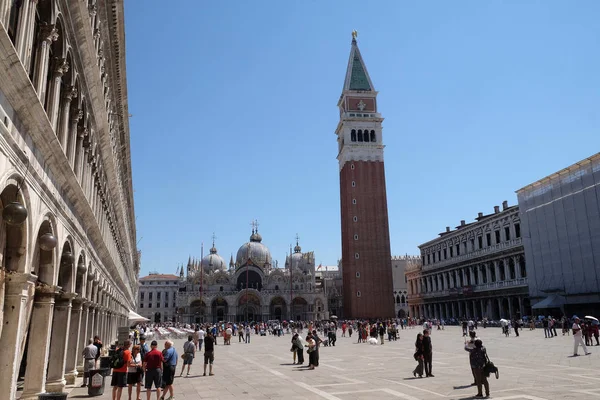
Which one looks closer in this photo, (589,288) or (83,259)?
(83,259)

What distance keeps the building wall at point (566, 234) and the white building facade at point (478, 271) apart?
3379mm

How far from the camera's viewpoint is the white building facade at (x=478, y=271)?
5167 centimetres

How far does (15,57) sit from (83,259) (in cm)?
929

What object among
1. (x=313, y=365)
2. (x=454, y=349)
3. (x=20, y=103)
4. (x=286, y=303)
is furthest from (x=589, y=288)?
(x=286, y=303)

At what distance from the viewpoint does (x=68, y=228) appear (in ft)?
38.6

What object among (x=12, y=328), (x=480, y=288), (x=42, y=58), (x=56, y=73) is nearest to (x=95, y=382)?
(x=12, y=328)

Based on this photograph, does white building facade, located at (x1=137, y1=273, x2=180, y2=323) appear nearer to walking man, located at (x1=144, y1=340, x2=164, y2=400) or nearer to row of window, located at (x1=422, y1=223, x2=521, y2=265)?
row of window, located at (x1=422, y1=223, x2=521, y2=265)

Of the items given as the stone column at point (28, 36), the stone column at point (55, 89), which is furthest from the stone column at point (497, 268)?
the stone column at point (28, 36)

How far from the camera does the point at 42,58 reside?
8.60 metres

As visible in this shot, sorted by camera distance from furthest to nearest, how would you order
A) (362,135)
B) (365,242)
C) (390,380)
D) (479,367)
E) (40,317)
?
(362,135), (365,242), (390,380), (479,367), (40,317)

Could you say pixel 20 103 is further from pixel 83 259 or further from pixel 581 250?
pixel 581 250

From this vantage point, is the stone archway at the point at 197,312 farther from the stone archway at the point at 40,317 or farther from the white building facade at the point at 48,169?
the stone archway at the point at 40,317

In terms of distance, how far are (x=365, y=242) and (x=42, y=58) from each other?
66963mm

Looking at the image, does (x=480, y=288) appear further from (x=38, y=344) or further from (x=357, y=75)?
(x=38, y=344)
